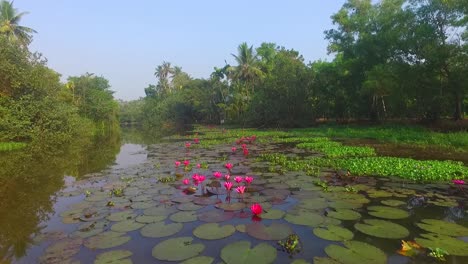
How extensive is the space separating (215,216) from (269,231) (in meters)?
1.14

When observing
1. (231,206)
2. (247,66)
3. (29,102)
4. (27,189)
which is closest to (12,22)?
(29,102)

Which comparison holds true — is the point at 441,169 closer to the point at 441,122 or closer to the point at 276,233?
the point at 276,233

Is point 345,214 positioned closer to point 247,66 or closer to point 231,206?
point 231,206

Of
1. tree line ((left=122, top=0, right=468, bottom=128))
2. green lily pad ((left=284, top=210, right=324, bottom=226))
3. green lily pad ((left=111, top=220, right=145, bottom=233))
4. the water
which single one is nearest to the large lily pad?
the water

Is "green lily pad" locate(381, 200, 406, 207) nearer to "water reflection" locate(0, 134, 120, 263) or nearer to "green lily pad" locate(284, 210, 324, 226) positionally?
"green lily pad" locate(284, 210, 324, 226)

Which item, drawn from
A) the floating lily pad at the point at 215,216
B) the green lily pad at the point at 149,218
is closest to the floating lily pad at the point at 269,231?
the floating lily pad at the point at 215,216

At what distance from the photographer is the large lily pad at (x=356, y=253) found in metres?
3.44

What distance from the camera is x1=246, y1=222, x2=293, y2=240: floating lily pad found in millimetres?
4219

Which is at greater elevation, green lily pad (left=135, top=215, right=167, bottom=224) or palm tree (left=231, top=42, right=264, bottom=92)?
palm tree (left=231, top=42, right=264, bottom=92)

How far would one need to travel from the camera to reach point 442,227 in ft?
14.2

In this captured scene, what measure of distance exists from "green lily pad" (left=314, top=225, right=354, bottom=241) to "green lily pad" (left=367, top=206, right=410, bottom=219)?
0.97 meters

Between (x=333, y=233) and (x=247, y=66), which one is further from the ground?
(x=247, y=66)

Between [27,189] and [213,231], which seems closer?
[213,231]

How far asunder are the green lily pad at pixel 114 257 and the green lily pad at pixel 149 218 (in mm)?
1087
